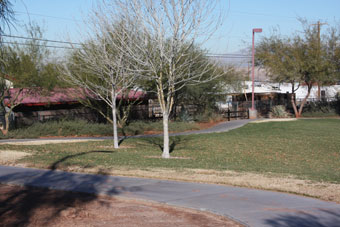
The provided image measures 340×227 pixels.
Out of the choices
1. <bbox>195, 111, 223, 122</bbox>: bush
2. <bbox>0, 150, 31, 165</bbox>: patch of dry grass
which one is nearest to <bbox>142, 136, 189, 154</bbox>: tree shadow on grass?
<bbox>0, 150, 31, 165</bbox>: patch of dry grass

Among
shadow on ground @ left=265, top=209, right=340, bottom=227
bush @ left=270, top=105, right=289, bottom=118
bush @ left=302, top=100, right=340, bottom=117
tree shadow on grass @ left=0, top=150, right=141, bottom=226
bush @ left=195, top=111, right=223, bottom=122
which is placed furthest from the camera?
bush @ left=302, top=100, right=340, bottom=117

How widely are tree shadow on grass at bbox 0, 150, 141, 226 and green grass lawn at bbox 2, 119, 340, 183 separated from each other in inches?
57.5

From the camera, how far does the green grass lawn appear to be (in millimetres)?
12775

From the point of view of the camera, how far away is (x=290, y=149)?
20.6 m

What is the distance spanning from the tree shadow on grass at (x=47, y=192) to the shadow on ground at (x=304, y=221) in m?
3.32

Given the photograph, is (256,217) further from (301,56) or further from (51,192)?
(301,56)

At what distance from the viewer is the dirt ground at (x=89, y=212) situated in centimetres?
673

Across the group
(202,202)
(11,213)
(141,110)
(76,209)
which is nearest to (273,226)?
(202,202)

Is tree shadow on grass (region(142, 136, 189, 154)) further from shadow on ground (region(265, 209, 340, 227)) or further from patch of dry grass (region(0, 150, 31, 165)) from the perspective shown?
shadow on ground (region(265, 209, 340, 227))

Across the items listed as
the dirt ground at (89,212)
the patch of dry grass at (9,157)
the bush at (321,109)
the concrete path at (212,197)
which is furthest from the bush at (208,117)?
the dirt ground at (89,212)

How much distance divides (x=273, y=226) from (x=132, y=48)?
11081 millimetres

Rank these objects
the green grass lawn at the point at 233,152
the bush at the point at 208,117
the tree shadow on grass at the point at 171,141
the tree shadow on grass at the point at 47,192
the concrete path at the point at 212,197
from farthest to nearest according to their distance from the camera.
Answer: the bush at the point at 208,117, the tree shadow on grass at the point at 171,141, the green grass lawn at the point at 233,152, the tree shadow on grass at the point at 47,192, the concrete path at the point at 212,197

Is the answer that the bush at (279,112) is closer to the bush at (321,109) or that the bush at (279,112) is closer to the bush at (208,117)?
the bush at (321,109)

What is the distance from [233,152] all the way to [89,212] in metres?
12.4
